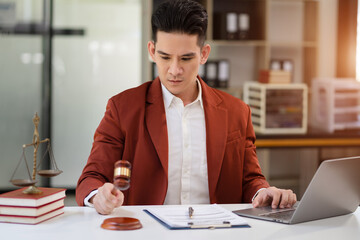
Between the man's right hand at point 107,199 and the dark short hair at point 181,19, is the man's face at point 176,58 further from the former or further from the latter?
the man's right hand at point 107,199

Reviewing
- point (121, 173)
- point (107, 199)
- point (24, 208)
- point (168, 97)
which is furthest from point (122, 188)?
point (168, 97)

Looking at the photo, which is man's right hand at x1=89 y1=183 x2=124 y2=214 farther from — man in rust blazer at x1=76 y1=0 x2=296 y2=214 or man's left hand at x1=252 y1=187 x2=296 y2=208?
man's left hand at x1=252 y1=187 x2=296 y2=208

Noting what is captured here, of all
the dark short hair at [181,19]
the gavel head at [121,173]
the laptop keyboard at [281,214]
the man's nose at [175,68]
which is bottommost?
the laptop keyboard at [281,214]

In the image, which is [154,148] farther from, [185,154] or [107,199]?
[107,199]

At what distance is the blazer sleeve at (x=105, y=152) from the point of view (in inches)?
73.7

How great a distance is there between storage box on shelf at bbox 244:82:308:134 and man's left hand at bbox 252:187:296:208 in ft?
7.21

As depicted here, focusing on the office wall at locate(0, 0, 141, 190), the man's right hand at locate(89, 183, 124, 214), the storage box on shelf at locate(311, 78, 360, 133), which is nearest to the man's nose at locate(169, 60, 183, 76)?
the man's right hand at locate(89, 183, 124, 214)

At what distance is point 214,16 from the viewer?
4.63m

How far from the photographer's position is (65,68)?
15.0ft

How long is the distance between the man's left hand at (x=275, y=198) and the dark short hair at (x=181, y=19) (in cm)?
61

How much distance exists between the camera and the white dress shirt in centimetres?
198

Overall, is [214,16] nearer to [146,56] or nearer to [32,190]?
[146,56]

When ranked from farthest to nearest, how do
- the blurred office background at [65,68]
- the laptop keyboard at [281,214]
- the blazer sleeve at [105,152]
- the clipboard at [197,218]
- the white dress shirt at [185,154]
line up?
the blurred office background at [65,68], the white dress shirt at [185,154], the blazer sleeve at [105,152], the laptop keyboard at [281,214], the clipboard at [197,218]

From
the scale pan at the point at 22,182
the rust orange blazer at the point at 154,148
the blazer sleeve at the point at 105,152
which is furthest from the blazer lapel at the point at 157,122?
the scale pan at the point at 22,182
